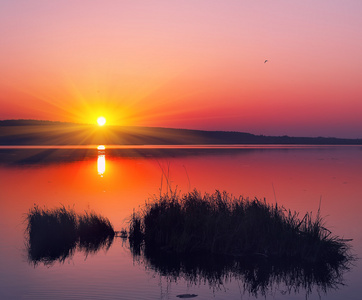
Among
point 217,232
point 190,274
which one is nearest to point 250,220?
point 217,232

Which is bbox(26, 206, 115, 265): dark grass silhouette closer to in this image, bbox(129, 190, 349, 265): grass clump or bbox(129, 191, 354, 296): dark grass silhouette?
bbox(129, 191, 354, 296): dark grass silhouette

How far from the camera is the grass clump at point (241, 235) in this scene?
13.5 meters

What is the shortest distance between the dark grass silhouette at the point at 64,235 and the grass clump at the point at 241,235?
4.50 feet

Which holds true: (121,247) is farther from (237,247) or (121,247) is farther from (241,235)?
(241,235)

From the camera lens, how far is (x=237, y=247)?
13.8 metres

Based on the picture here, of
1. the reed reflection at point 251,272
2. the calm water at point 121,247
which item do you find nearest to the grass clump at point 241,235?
the reed reflection at point 251,272

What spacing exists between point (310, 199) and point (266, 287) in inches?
603

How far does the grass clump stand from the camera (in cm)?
→ 1345

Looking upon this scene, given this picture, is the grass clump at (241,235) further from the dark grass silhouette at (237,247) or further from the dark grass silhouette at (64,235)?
the dark grass silhouette at (64,235)

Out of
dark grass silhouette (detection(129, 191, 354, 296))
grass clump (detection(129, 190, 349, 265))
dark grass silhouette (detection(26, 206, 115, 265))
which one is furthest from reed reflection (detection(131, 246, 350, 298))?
dark grass silhouette (detection(26, 206, 115, 265))

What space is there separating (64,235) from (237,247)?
5.26 metres

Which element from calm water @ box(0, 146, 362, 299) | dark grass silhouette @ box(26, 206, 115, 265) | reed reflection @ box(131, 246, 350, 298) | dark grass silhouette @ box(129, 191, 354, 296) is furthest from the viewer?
dark grass silhouette @ box(26, 206, 115, 265)

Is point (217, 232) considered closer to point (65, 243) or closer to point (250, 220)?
point (250, 220)

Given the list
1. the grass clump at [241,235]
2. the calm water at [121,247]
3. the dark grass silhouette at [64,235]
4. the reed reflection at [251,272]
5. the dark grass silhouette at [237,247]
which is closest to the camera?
the calm water at [121,247]
